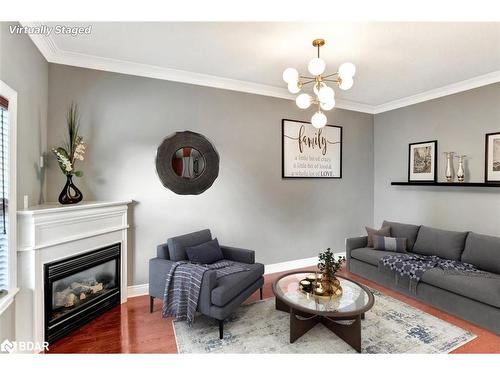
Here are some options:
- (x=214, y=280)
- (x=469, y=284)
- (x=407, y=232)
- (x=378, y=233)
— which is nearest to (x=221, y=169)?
(x=214, y=280)

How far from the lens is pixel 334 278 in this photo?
2455mm

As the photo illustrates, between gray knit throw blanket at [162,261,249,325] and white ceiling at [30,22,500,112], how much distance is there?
2.20 meters

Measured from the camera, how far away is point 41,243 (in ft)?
6.84

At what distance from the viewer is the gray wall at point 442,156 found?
3389 millimetres

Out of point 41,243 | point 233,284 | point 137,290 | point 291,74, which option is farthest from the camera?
point 137,290

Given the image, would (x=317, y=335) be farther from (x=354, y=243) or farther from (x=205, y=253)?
(x=354, y=243)

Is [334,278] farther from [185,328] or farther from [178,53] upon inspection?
[178,53]

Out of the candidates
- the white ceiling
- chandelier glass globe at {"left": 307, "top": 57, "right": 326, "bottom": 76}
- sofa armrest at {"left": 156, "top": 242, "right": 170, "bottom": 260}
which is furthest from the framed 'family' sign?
sofa armrest at {"left": 156, "top": 242, "right": 170, "bottom": 260}

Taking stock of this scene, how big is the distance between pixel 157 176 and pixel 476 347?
3.55 meters

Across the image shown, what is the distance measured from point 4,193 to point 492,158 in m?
5.14

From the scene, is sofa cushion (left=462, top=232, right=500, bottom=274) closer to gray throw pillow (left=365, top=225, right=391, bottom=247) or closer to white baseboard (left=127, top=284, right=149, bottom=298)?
gray throw pillow (left=365, top=225, right=391, bottom=247)

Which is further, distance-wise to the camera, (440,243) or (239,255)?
(440,243)

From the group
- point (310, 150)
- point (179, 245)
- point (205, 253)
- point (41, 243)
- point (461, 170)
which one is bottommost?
point (205, 253)

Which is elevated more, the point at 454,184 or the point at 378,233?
the point at 454,184
